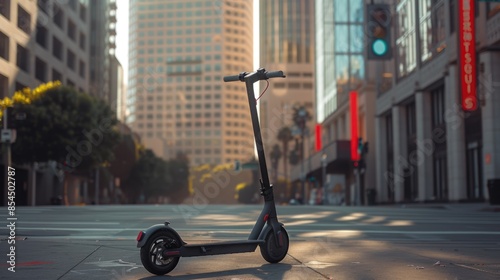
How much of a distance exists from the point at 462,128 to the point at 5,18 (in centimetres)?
3184

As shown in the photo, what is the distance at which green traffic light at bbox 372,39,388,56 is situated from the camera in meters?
20.1

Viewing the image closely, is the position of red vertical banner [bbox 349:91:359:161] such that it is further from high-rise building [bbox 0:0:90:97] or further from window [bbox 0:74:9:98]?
window [bbox 0:74:9:98]

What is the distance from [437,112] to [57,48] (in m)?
38.0

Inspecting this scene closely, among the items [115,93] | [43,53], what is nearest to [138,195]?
[115,93]

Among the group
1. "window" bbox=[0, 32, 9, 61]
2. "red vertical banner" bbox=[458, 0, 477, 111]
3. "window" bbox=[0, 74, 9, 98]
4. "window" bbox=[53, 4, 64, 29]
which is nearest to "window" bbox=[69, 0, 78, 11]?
"window" bbox=[53, 4, 64, 29]

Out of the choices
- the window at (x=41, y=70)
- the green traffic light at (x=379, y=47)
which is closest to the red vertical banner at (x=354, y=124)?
the window at (x=41, y=70)

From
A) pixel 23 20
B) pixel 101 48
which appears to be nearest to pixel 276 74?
pixel 23 20

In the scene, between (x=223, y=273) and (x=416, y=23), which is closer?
(x=223, y=273)

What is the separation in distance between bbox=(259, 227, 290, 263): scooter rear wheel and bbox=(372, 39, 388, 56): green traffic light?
46.3 feet

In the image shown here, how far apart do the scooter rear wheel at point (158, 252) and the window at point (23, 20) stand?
148 feet

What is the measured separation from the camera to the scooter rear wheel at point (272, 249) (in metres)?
6.96

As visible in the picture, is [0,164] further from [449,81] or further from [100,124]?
[449,81]

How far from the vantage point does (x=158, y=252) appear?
19.9ft

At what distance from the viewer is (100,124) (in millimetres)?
47719
